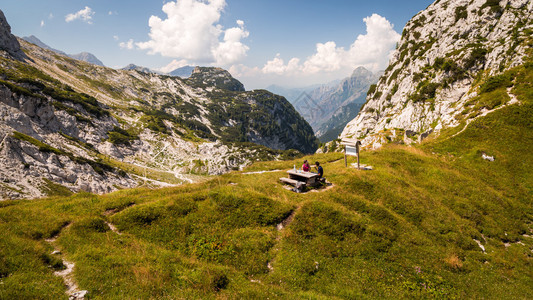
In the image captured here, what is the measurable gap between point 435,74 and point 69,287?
123 meters

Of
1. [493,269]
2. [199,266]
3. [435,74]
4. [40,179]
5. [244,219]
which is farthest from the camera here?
[435,74]

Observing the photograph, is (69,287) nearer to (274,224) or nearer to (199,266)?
(199,266)

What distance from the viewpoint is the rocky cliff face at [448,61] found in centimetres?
6650

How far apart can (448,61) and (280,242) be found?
367 ft

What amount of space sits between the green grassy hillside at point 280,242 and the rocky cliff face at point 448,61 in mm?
32190

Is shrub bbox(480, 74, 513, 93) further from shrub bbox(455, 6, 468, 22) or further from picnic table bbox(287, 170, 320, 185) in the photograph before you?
shrub bbox(455, 6, 468, 22)

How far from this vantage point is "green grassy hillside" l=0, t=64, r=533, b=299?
10.1 m

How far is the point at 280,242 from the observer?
14.5 m

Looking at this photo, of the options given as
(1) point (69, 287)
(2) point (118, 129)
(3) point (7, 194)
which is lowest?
(3) point (7, 194)

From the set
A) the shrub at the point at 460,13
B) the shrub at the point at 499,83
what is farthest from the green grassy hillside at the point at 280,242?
the shrub at the point at 460,13

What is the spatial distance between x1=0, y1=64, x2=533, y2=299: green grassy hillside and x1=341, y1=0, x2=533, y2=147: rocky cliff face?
32190 mm

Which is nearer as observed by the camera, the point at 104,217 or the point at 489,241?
the point at 104,217

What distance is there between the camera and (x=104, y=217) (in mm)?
15086

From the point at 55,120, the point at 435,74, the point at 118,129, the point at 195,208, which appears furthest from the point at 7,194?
the point at 435,74
